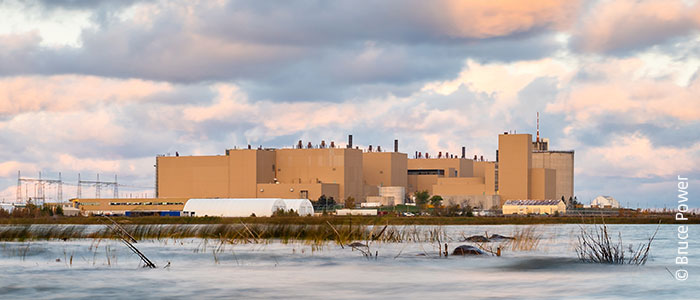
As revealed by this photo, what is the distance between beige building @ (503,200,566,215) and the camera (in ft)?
375

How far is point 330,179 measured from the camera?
13000 cm

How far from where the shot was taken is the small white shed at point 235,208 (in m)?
97.6

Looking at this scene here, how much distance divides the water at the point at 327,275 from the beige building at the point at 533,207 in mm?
80699

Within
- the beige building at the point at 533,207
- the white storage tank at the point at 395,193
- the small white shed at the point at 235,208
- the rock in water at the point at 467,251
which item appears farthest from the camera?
the white storage tank at the point at 395,193

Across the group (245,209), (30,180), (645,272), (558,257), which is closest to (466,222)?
(245,209)

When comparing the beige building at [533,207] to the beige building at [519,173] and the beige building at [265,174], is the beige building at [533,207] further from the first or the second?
the beige building at [265,174]

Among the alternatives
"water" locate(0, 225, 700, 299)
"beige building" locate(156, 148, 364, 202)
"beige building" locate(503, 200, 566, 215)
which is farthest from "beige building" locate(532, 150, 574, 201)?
"water" locate(0, 225, 700, 299)

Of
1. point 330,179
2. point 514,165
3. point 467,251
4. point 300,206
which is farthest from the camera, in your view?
point 330,179

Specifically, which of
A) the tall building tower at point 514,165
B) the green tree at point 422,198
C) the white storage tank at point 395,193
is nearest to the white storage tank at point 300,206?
the tall building tower at point 514,165

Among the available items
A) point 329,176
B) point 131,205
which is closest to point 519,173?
point 329,176

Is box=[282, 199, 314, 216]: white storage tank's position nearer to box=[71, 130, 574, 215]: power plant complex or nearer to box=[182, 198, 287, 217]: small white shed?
box=[182, 198, 287, 217]: small white shed

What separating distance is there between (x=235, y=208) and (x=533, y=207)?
40695 millimetres

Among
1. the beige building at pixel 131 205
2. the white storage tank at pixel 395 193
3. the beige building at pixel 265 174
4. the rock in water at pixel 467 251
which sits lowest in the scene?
the beige building at pixel 131 205

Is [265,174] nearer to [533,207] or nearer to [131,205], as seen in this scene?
[131,205]
